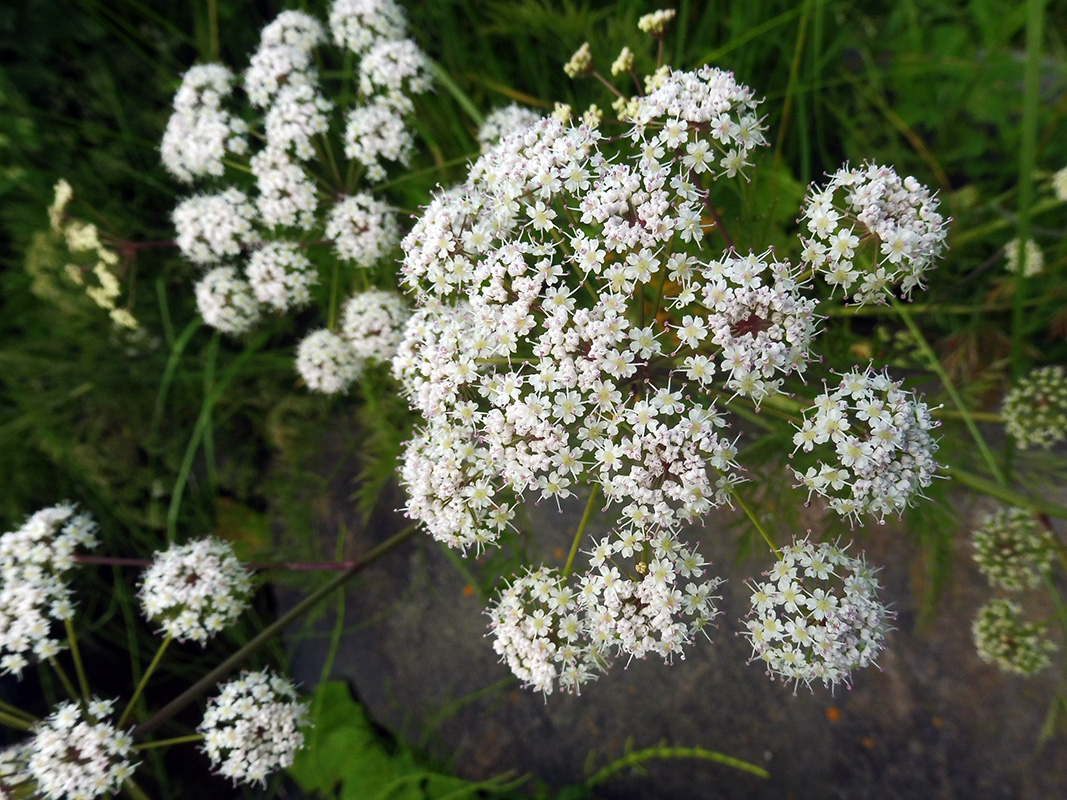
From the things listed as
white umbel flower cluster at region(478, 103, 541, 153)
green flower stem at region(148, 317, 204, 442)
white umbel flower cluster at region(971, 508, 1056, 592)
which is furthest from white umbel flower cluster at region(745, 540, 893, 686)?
green flower stem at region(148, 317, 204, 442)

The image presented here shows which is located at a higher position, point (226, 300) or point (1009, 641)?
point (226, 300)

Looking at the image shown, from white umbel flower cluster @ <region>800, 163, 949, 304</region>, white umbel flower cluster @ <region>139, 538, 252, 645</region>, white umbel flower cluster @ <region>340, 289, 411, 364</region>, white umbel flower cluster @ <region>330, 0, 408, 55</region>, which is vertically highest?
white umbel flower cluster @ <region>330, 0, 408, 55</region>

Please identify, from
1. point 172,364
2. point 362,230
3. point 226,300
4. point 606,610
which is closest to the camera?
point 606,610

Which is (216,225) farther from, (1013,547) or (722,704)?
(1013,547)

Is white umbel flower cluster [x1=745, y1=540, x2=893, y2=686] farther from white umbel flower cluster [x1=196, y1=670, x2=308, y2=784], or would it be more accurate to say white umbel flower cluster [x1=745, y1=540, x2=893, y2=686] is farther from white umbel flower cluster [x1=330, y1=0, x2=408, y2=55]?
white umbel flower cluster [x1=330, y1=0, x2=408, y2=55]

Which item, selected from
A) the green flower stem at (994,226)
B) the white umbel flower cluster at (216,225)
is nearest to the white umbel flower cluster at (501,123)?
the white umbel flower cluster at (216,225)

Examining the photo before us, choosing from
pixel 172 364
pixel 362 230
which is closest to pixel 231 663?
pixel 172 364
